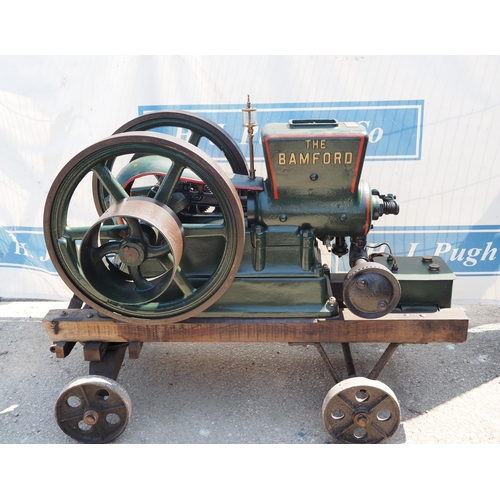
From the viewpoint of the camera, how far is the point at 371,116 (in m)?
3.67

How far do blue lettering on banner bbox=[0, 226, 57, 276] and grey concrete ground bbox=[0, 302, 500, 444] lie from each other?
60 centimetres

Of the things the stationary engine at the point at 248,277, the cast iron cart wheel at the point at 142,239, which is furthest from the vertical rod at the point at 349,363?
the cast iron cart wheel at the point at 142,239

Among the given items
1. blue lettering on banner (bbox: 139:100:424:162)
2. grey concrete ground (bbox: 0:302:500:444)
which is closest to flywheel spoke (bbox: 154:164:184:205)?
grey concrete ground (bbox: 0:302:500:444)

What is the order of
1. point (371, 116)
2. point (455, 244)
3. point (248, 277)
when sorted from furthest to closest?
point (455, 244) < point (371, 116) < point (248, 277)

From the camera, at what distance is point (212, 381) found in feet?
10.1

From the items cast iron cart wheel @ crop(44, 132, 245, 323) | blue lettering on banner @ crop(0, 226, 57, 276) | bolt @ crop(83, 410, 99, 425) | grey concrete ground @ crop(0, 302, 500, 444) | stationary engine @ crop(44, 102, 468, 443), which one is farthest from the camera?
blue lettering on banner @ crop(0, 226, 57, 276)

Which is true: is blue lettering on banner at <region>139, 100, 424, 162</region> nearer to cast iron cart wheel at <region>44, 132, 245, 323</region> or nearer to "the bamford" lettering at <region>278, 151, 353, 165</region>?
"the bamford" lettering at <region>278, 151, 353, 165</region>

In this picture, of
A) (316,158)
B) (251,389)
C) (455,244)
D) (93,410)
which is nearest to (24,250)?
(93,410)

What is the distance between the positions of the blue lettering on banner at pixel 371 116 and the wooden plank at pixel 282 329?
1495mm

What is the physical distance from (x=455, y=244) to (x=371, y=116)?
111 cm

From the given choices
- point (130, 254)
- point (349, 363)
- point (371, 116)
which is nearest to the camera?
point (130, 254)

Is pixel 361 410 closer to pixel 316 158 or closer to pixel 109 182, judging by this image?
pixel 316 158

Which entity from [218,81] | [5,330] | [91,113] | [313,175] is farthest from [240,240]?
[5,330]

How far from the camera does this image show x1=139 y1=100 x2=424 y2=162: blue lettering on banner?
3.66 meters
